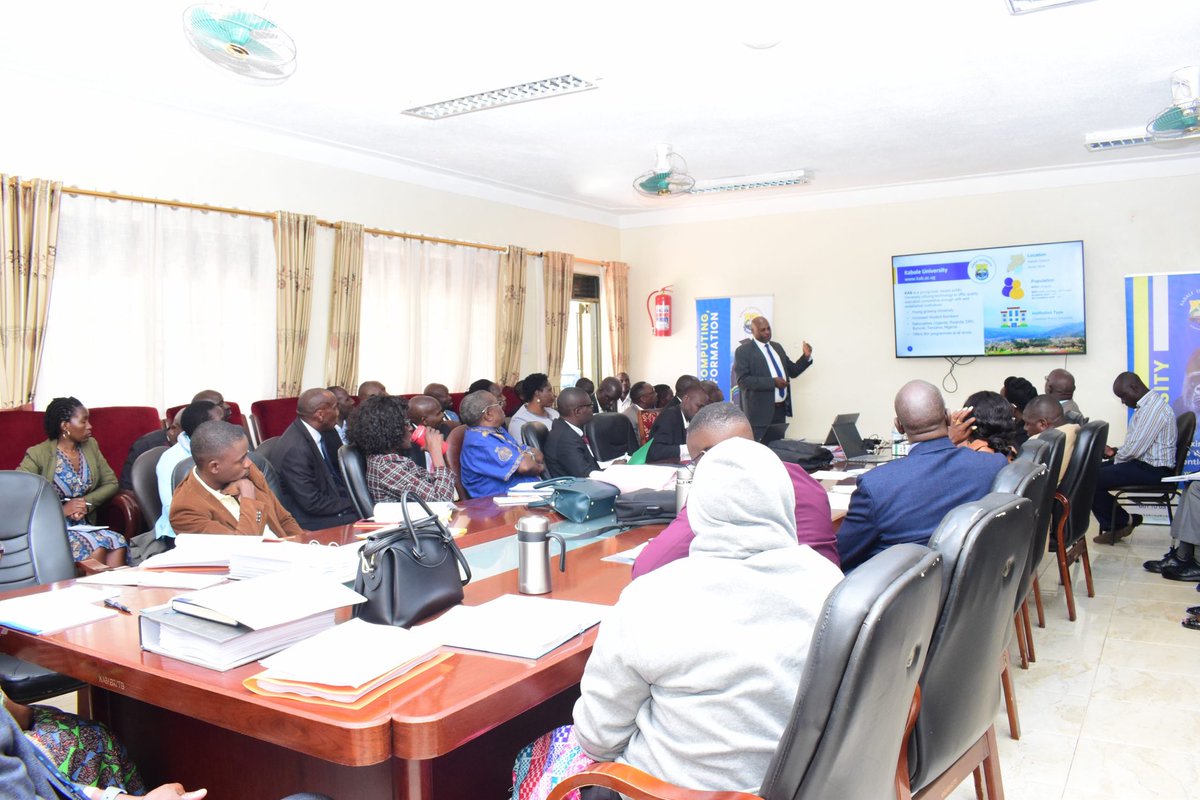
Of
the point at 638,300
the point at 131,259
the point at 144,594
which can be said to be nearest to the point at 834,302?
the point at 638,300

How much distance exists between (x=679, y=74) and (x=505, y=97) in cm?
110

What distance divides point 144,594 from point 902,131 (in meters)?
6.14

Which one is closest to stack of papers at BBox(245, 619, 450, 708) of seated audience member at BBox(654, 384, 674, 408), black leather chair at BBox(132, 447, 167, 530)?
black leather chair at BBox(132, 447, 167, 530)

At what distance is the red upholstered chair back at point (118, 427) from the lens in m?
5.36

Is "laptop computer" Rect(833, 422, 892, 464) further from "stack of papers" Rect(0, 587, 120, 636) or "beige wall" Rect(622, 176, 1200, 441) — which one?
"stack of papers" Rect(0, 587, 120, 636)

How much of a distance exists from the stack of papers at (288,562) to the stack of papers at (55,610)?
302mm

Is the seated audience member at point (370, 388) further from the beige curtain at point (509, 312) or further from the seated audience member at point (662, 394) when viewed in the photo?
the seated audience member at point (662, 394)

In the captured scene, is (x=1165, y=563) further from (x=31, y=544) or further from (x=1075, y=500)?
(x=31, y=544)

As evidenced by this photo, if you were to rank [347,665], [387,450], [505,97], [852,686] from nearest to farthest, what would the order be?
[852,686] < [347,665] < [387,450] < [505,97]

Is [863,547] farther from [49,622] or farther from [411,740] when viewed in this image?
[49,622]

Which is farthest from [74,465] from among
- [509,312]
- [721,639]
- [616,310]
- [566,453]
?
[616,310]

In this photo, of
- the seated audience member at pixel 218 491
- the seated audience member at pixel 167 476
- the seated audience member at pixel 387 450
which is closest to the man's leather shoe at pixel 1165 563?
the seated audience member at pixel 387 450

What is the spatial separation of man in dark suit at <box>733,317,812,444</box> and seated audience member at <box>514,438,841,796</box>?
6819 mm

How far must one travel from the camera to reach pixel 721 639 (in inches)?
52.8
